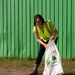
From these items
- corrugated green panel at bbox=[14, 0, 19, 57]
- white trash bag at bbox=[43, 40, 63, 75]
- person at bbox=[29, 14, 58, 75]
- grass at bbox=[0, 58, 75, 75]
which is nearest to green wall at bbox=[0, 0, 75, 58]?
corrugated green panel at bbox=[14, 0, 19, 57]

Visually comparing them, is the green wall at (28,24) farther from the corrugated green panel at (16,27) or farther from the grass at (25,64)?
the grass at (25,64)

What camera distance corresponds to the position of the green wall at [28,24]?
30.5 feet

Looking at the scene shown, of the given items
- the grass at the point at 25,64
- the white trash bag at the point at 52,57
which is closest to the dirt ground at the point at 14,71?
the grass at the point at 25,64

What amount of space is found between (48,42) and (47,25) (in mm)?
363

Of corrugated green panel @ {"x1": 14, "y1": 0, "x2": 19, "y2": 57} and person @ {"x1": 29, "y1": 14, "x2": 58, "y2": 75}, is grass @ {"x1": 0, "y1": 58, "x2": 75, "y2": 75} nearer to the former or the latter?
corrugated green panel @ {"x1": 14, "y1": 0, "x2": 19, "y2": 57}

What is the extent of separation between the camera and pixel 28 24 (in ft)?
31.1

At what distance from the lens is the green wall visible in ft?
30.5

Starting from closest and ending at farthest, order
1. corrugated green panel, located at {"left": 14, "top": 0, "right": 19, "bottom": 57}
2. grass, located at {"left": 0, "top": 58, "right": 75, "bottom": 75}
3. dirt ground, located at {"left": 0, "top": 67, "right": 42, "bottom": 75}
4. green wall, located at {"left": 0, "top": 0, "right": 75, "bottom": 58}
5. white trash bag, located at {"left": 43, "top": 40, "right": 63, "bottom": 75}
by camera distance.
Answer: white trash bag, located at {"left": 43, "top": 40, "right": 63, "bottom": 75}, dirt ground, located at {"left": 0, "top": 67, "right": 42, "bottom": 75}, grass, located at {"left": 0, "top": 58, "right": 75, "bottom": 75}, green wall, located at {"left": 0, "top": 0, "right": 75, "bottom": 58}, corrugated green panel, located at {"left": 14, "top": 0, "right": 19, "bottom": 57}

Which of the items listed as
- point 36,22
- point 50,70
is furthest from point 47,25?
point 50,70

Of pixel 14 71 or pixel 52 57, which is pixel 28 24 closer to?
pixel 14 71

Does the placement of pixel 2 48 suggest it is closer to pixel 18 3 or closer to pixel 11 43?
pixel 11 43

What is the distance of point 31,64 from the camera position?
8766 mm

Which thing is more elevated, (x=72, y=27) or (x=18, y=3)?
(x=18, y=3)

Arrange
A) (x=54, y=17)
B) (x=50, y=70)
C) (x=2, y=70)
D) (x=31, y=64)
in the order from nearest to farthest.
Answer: (x=50, y=70), (x=2, y=70), (x=31, y=64), (x=54, y=17)
